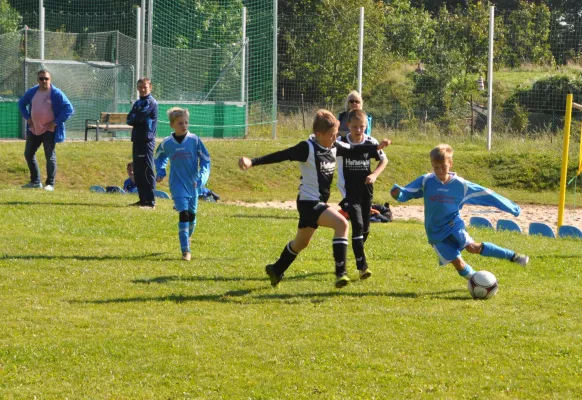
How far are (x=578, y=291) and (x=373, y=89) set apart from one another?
77.6ft

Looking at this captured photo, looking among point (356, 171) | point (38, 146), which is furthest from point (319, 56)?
point (356, 171)

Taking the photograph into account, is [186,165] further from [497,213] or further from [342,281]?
[497,213]

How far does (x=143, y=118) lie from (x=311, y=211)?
21.4ft

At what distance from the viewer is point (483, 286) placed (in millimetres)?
8703

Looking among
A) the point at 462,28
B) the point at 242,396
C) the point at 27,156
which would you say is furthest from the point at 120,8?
the point at 242,396

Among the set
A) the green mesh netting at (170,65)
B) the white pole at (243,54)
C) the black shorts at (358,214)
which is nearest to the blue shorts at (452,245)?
the black shorts at (358,214)

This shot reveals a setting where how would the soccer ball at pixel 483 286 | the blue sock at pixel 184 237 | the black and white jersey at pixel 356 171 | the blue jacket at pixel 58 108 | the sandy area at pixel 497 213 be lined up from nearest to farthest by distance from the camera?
the soccer ball at pixel 483 286 < the black and white jersey at pixel 356 171 < the blue sock at pixel 184 237 < the blue jacket at pixel 58 108 < the sandy area at pixel 497 213

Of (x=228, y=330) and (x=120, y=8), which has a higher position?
(x=120, y=8)

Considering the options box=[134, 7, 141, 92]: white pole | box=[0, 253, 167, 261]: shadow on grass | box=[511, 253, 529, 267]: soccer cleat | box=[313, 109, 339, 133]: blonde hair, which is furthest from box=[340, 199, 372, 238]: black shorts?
box=[134, 7, 141, 92]: white pole

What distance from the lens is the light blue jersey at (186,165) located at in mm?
10617

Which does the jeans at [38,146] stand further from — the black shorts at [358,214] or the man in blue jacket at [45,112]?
the black shorts at [358,214]

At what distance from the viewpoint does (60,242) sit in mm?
11367

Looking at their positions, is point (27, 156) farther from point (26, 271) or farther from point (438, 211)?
point (438, 211)

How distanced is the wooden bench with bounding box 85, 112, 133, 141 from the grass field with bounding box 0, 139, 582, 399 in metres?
11.5
